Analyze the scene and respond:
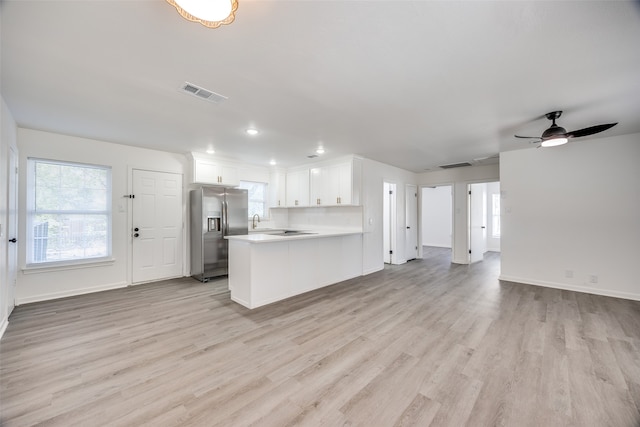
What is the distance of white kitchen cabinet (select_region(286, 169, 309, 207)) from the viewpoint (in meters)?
5.93

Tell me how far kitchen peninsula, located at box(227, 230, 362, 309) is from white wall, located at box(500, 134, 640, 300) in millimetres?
3181

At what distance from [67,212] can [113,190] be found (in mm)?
675

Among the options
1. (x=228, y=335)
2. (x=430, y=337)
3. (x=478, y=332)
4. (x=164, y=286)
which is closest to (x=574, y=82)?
(x=478, y=332)

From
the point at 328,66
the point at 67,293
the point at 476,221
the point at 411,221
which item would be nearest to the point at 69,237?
the point at 67,293

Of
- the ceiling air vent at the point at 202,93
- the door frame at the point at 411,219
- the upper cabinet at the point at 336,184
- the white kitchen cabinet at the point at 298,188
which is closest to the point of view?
the ceiling air vent at the point at 202,93

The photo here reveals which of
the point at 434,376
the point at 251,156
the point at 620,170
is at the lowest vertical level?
the point at 434,376

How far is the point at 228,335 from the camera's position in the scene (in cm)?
268

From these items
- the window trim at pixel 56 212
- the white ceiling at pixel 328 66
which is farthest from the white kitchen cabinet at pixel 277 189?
the window trim at pixel 56 212

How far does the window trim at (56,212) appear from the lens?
365 centimetres

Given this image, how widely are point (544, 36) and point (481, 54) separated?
36 centimetres

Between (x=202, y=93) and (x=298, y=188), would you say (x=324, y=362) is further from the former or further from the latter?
(x=298, y=188)

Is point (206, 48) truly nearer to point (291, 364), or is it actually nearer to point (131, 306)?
point (291, 364)

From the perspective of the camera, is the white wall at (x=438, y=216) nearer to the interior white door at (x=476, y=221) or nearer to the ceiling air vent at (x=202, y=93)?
the interior white door at (x=476, y=221)

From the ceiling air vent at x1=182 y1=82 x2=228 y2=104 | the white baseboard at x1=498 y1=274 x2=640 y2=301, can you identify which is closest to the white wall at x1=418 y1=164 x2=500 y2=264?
the white baseboard at x1=498 y1=274 x2=640 y2=301
